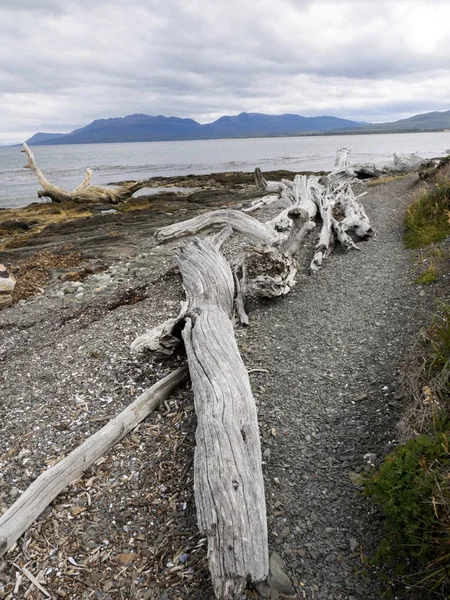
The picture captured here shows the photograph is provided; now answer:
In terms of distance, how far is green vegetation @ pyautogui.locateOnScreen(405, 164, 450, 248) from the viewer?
10172 mm

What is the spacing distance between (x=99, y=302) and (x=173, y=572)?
22.9 ft

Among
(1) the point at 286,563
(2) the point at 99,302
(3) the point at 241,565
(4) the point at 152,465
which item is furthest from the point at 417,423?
(2) the point at 99,302

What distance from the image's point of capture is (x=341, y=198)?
14891 millimetres

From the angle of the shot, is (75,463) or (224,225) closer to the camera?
(75,463)

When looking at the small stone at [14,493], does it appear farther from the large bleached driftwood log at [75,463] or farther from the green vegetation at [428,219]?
the green vegetation at [428,219]

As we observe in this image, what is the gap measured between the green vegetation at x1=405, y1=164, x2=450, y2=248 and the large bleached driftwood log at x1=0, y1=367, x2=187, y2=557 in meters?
7.42

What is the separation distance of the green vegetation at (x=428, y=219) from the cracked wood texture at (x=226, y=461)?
6448 mm

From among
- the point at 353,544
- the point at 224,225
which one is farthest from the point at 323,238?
the point at 353,544

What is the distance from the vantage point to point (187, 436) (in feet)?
15.1

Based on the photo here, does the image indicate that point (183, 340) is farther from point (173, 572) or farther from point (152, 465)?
point (173, 572)

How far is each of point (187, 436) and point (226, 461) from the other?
1.03 meters

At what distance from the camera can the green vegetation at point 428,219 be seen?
33.4 ft

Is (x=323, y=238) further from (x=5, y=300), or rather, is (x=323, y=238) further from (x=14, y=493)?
(x=14, y=493)

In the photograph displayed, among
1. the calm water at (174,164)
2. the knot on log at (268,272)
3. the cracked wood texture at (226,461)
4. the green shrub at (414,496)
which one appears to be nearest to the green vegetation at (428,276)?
the knot on log at (268,272)
